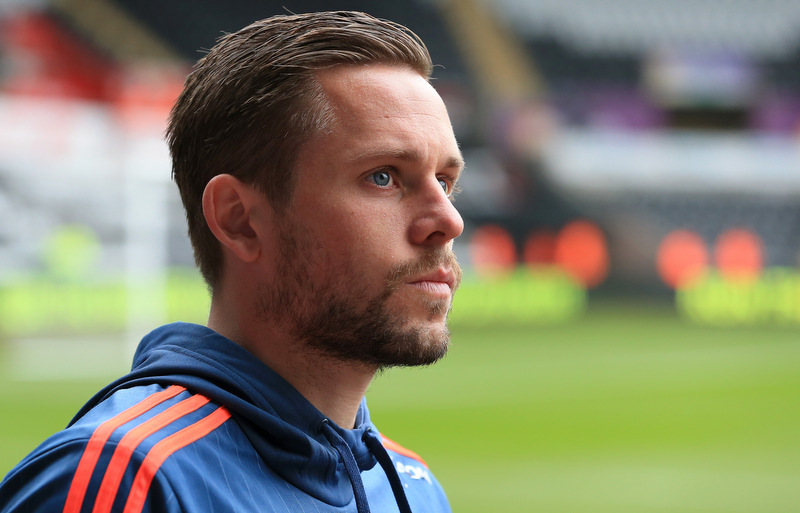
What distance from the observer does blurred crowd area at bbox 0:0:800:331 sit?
516 inches

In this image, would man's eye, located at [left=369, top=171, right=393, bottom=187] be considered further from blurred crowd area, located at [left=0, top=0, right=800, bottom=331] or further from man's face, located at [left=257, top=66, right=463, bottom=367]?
blurred crowd area, located at [left=0, top=0, right=800, bottom=331]

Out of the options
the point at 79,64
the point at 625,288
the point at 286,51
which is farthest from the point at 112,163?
the point at 286,51

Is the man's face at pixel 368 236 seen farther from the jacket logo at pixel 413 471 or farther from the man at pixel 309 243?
the jacket logo at pixel 413 471

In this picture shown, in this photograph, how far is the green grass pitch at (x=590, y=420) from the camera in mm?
6477

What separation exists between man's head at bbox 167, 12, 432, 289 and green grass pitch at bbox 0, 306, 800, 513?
3.86 metres

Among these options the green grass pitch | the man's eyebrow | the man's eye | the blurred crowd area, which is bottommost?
the green grass pitch

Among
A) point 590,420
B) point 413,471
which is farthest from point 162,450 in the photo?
point 590,420

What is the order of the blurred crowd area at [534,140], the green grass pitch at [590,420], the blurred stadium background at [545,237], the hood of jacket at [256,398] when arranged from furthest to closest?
1. the blurred crowd area at [534,140]
2. the blurred stadium background at [545,237]
3. the green grass pitch at [590,420]
4. the hood of jacket at [256,398]

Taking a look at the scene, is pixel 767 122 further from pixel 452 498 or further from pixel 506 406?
pixel 452 498

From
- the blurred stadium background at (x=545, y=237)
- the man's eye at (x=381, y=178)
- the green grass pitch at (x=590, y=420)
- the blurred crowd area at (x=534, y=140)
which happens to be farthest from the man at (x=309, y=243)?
the blurred crowd area at (x=534, y=140)

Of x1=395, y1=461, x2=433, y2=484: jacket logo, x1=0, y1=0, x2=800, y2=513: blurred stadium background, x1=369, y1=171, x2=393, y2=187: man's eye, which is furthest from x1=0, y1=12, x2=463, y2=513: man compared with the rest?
x1=0, y1=0, x2=800, y2=513: blurred stadium background

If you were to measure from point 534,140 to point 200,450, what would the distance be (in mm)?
17270

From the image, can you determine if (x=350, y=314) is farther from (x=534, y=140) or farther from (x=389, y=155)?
(x=534, y=140)

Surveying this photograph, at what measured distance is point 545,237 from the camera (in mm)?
16734
